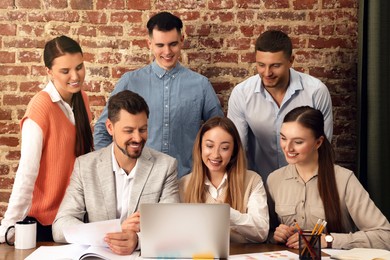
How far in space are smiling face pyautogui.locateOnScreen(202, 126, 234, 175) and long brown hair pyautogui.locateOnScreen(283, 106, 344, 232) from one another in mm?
299

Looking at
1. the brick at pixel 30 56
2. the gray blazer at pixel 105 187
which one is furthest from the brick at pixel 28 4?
the gray blazer at pixel 105 187

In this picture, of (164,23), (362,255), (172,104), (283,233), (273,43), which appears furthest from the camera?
(172,104)

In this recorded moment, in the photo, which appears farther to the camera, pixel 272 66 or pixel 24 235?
pixel 272 66

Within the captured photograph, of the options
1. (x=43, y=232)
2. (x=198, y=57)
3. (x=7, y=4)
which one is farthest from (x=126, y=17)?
(x=43, y=232)

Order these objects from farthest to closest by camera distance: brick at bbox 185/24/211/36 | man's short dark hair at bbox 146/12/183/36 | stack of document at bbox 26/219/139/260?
brick at bbox 185/24/211/36 < man's short dark hair at bbox 146/12/183/36 < stack of document at bbox 26/219/139/260

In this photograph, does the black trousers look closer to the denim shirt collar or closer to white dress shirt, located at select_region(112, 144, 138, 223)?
white dress shirt, located at select_region(112, 144, 138, 223)

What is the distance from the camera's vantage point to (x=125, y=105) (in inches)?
110

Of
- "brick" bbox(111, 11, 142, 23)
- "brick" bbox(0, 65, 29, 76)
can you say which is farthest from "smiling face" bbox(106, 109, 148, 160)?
"brick" bbox(0, 65, 29, 76)

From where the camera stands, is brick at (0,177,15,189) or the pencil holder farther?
brick at (0,177,15,189)

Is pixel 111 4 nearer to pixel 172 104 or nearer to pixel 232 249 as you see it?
pixel 172 104

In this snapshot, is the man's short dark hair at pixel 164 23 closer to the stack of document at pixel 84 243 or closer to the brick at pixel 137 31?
the brick at pixel 137 31

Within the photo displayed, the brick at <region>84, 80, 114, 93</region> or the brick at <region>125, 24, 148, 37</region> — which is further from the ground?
the brick at <region>125, 24, 148, 37</region>

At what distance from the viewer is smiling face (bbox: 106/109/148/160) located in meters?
2.77

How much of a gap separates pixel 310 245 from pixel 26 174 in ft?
4.21
